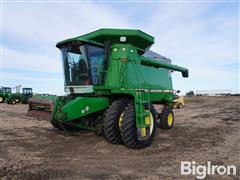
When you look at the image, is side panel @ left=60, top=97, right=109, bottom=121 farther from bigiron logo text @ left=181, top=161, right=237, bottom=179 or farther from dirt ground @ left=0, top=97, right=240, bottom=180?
bigiron logo text @ left=181, top=161, right=237, bottom=179

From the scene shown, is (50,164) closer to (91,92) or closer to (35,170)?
(35,170)

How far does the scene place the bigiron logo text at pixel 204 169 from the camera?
3739mm

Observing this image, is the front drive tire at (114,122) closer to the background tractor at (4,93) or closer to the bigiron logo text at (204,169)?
the bigiron logo text at (204,169)

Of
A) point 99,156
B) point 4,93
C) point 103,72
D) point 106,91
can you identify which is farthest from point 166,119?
point 4,93

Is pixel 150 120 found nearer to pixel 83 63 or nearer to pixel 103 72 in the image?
pixel 103 72

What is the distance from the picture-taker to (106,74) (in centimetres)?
611

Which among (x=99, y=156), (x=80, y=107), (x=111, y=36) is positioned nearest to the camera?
(x=99, y=156)

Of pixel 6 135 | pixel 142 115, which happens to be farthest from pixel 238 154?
pixel 6 135

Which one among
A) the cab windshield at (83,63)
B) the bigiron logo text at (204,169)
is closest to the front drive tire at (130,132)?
the bigiron logo text at (204,169)

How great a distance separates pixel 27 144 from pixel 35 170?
1.99 m

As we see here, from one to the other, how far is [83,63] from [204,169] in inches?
150

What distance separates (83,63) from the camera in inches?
233

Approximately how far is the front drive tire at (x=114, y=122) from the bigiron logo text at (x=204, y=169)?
1756 millimetres

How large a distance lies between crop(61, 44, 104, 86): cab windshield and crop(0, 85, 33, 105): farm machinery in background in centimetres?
2009
